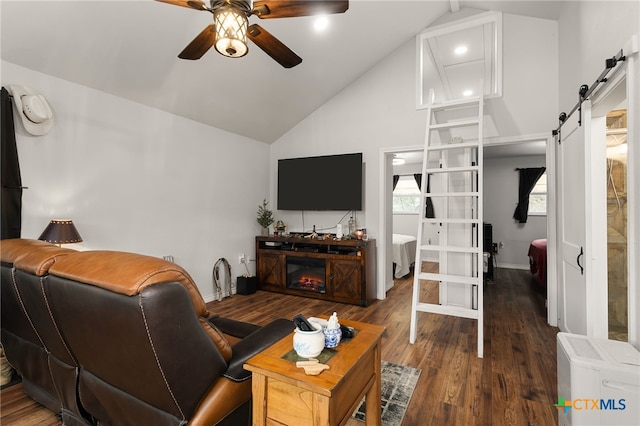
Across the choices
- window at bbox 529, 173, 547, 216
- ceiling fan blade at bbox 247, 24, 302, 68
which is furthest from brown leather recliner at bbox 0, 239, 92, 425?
window at bbox 529, 173, 547, 216

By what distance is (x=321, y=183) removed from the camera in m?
4.69

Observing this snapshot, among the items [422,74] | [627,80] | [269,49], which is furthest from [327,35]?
[627,80]

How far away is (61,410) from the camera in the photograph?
1730mm

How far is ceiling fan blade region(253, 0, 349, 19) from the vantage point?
1651 millimetres

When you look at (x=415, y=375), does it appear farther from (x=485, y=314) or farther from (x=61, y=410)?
(x=61, y=410)

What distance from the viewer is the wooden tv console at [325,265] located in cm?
405

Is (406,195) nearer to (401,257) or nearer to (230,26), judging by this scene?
(401,257)

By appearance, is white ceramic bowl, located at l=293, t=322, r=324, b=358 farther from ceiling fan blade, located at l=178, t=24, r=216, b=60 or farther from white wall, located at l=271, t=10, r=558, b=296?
white wall, located at l=271, t=10, r=558, b=296

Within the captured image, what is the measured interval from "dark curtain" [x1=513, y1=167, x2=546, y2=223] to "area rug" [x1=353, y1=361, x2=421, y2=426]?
560cm

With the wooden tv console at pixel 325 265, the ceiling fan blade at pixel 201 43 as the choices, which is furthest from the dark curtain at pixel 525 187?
the ceiling fan blade at pixel 201 43

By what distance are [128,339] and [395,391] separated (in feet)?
5.90

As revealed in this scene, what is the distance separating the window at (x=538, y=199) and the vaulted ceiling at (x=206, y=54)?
166 inches

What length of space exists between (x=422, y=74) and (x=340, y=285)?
3104 mm

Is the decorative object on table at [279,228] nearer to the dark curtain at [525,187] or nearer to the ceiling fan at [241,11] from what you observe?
the ceiling fan at [241,11]
